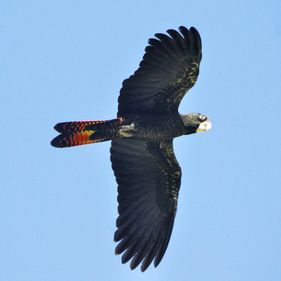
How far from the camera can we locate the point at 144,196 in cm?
1814

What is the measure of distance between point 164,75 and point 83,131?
1.80 m

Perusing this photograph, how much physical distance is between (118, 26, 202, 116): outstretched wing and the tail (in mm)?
358

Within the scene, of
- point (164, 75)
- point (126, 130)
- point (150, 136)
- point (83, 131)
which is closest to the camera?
point (83, 131)

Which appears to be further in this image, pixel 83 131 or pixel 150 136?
pixel 150 136

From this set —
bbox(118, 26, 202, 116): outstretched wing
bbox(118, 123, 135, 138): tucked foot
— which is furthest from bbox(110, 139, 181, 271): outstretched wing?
bbox(118, 26, 202, 116): outstretched wing

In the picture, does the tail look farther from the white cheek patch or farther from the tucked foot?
the white cheek patch

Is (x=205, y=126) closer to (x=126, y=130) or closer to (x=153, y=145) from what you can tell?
(x=153, y=145)

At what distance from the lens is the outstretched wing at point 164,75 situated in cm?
1662

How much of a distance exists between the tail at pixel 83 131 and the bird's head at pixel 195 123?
1312 mm

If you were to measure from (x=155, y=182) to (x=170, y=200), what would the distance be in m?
0.46

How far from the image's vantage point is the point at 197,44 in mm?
16609

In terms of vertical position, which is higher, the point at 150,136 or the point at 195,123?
the point at 195,123

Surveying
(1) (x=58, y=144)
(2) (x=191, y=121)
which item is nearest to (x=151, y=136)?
(2) (x=191, y=121)

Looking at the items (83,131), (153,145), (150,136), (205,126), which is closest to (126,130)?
(150,136)
